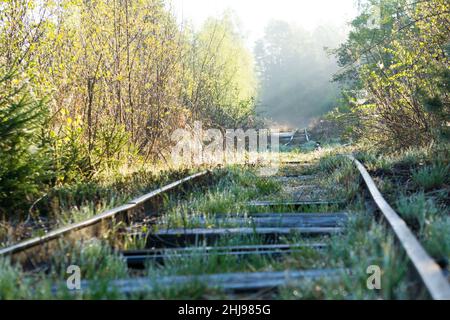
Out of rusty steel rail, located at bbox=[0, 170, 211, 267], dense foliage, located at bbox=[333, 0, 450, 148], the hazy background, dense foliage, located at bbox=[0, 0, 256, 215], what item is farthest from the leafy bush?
the hazy background

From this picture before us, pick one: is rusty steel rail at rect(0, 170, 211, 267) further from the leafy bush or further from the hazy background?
the hazy background

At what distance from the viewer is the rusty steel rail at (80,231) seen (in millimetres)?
2562

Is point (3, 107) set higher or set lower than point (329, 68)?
lower

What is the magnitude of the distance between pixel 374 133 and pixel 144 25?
6044mm

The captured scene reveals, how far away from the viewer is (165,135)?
8.99m

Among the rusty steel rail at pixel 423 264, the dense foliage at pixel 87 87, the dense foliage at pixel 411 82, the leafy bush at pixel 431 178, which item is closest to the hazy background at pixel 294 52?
the dense foliage at pixel 411 82

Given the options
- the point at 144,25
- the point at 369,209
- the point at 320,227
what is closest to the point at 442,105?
the point at 369,209

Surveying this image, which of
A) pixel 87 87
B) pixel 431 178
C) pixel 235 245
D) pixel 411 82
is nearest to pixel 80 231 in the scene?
pixel 235 245

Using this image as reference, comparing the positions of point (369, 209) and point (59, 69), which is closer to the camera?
point (369, 209)

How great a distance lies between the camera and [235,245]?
3070 millimetres

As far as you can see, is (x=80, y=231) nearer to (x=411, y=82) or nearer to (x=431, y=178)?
(x=431, y=178)

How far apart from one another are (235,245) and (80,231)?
3.19 ft

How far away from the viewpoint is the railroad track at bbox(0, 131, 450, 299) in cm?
205

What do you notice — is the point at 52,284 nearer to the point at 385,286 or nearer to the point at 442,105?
the point at 385,286
